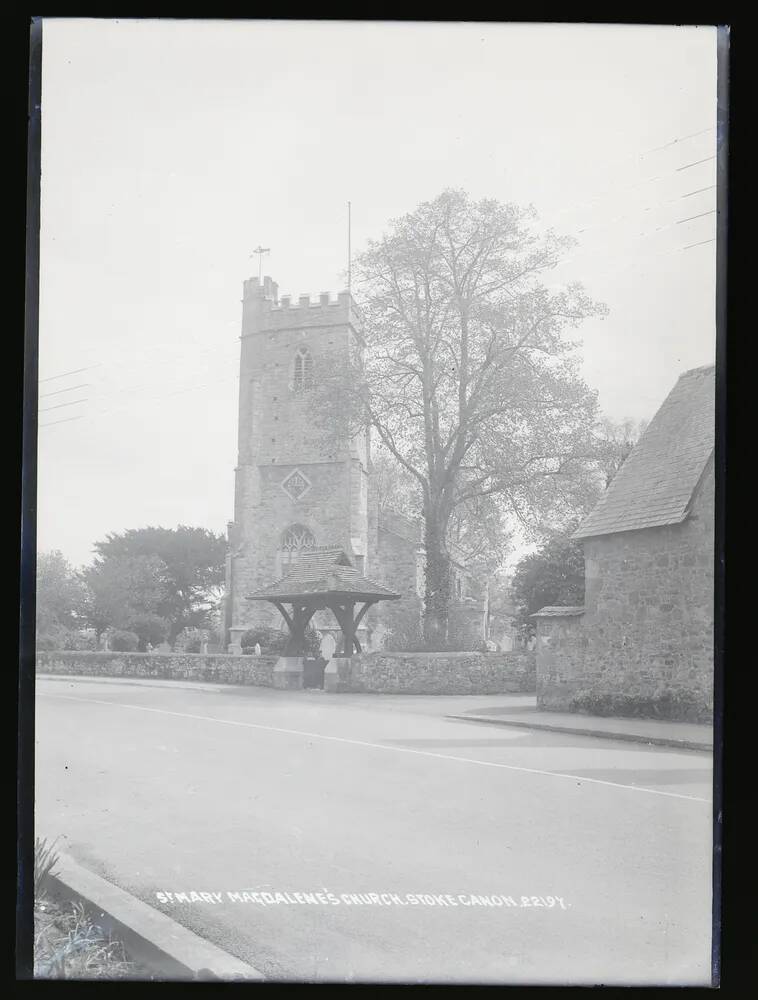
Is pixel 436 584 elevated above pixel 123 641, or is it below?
above

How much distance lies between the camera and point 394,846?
4.75m

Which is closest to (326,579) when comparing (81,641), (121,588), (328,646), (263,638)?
(328,646)

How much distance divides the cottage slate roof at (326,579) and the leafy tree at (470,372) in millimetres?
716

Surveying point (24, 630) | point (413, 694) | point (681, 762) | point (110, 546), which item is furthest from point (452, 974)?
point (413, 694)

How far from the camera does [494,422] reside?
6129mm

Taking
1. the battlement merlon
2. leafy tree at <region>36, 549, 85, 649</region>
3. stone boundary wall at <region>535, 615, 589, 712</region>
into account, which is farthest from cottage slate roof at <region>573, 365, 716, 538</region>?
leafy tree at <region>36, 549, 85, 649</region>

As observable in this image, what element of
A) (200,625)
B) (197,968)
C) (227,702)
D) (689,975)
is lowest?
(689,975)

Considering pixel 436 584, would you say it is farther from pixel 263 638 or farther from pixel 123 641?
pixel 123 641

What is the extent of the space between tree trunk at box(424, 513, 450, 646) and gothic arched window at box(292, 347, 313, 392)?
4.66ft

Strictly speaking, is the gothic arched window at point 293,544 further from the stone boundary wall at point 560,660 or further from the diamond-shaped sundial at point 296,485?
the stone boundary wall at point 560,660

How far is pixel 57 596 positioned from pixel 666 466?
14.0 feet

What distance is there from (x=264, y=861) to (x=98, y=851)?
99 cm

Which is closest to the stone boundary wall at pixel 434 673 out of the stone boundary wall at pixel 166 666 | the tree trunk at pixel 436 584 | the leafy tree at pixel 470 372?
the tree trunk at pixel 436 584

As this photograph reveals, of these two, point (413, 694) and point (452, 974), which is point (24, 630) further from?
point (413, 694)
